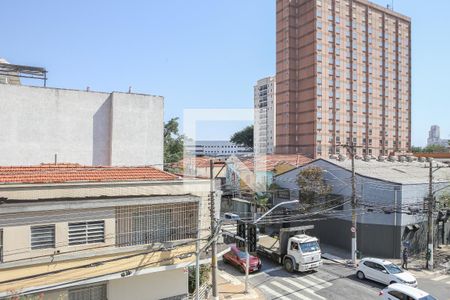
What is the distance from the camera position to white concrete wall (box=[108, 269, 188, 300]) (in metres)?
15.9

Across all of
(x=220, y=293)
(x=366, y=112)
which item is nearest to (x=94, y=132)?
(x=220, y=293)

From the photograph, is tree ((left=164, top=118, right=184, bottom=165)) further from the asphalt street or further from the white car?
the white car

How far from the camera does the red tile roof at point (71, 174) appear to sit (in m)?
15.0

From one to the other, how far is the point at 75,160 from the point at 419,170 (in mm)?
31951

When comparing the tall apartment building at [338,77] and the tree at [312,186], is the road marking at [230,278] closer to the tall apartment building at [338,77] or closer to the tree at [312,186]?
the tree at [312,186]

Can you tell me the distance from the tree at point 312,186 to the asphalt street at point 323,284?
7.07m

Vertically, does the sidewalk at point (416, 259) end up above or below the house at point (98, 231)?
below

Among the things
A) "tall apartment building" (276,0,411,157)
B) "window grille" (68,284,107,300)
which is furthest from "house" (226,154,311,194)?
"tall apartment building" (276,0,411,157)

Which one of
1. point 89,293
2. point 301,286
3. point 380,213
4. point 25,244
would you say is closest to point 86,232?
point 25,244

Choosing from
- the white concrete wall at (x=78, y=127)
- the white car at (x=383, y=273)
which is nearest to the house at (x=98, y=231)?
the white concrete wall at (x=78, y=127)

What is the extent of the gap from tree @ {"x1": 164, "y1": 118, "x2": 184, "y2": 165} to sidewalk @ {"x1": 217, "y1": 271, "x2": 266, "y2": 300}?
1733 centimetres

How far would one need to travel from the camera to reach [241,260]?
2473cm

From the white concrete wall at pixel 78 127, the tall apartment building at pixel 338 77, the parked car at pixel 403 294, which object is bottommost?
the parked car at pixel 403 294

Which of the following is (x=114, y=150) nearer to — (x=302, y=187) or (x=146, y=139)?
(x=146, y=139)
